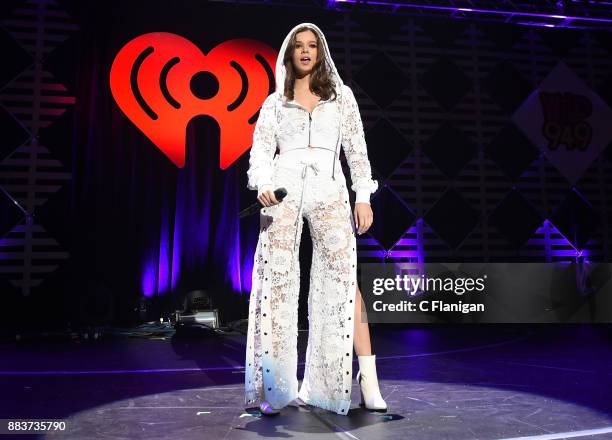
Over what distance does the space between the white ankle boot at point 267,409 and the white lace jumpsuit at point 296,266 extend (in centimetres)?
2

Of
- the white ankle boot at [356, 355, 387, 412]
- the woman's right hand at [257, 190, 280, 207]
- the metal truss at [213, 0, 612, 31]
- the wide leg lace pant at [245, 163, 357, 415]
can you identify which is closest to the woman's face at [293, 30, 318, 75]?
the wide leg lace pant at [245, 163, 357, 415]

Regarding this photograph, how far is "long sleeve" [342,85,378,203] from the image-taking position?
6.27 ft

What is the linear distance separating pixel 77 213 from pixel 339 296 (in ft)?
13.5

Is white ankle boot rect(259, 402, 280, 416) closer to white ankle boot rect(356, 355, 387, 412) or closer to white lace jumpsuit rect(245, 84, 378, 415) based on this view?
white lace jumpsuit rect(245, 84, 378, 415)

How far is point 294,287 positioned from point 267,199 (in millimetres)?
331

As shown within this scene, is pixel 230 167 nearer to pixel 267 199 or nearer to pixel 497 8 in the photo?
pixel 497 8

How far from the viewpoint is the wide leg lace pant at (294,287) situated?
181 centimetres

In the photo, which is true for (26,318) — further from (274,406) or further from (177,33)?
(274,406)

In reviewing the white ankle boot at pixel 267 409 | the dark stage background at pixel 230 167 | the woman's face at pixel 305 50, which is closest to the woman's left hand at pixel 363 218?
the woman's face at pixel 305 50

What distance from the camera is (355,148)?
193 centimetres

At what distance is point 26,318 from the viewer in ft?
16.9

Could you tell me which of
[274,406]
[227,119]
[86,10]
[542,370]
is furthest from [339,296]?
[86,10]

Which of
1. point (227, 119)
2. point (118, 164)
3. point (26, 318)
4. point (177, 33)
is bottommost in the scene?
point (26, 318)

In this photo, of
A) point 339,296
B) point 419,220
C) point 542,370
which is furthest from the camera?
point 419,220
